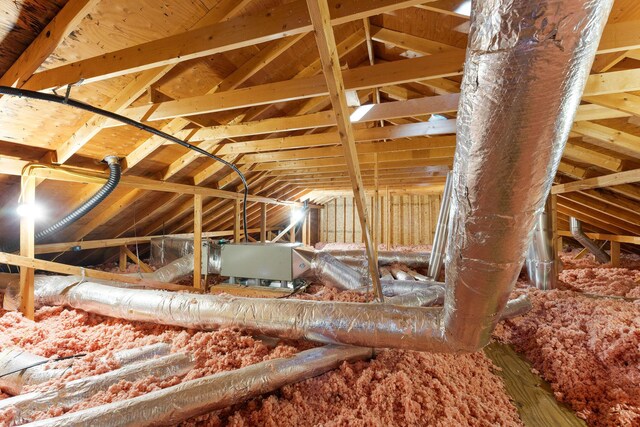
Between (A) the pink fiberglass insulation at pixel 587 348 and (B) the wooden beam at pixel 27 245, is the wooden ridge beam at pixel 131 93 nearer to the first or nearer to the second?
(B) the wooden beam at pixel 27 245

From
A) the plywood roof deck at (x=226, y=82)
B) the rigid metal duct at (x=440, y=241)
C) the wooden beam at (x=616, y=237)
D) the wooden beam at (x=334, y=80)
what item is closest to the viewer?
the wooden beam at (x=334, y=80)

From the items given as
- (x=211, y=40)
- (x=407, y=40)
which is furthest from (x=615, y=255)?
(x=211, y=40)

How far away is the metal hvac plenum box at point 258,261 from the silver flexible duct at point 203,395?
1.46 meters

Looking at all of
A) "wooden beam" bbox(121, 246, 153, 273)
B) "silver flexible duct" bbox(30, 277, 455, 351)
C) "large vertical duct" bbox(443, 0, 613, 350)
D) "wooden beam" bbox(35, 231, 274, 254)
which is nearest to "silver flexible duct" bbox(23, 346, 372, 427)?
"silver flexible duct" bbox(30, 277, 455, 351)

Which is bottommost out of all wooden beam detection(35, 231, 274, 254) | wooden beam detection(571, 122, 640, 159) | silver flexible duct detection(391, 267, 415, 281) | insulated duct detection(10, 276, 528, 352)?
silver flexible duct detection(391, 267, 415, 281)

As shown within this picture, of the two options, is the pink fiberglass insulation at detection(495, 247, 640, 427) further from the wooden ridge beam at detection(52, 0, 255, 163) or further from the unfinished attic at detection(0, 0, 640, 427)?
the wooden ridge beam at detection(52, 0, 255, 163)

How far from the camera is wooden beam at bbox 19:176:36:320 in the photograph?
1.97 metres

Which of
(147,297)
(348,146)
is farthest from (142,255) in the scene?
(348,146)

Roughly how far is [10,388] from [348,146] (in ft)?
7.06

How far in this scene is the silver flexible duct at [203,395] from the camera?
979 mm

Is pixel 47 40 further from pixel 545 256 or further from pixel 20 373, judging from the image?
pixel 545 256

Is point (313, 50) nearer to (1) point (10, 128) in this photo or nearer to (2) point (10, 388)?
(1) point (10, 128)

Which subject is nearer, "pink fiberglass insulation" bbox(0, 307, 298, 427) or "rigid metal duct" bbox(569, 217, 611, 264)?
"pink fiberglass insulation" bbox(0, 307, 298, 427)

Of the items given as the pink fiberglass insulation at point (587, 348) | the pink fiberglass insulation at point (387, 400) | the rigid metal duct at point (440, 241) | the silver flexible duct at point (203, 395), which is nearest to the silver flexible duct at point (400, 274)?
the rigid metal duct at point (440, 241)
